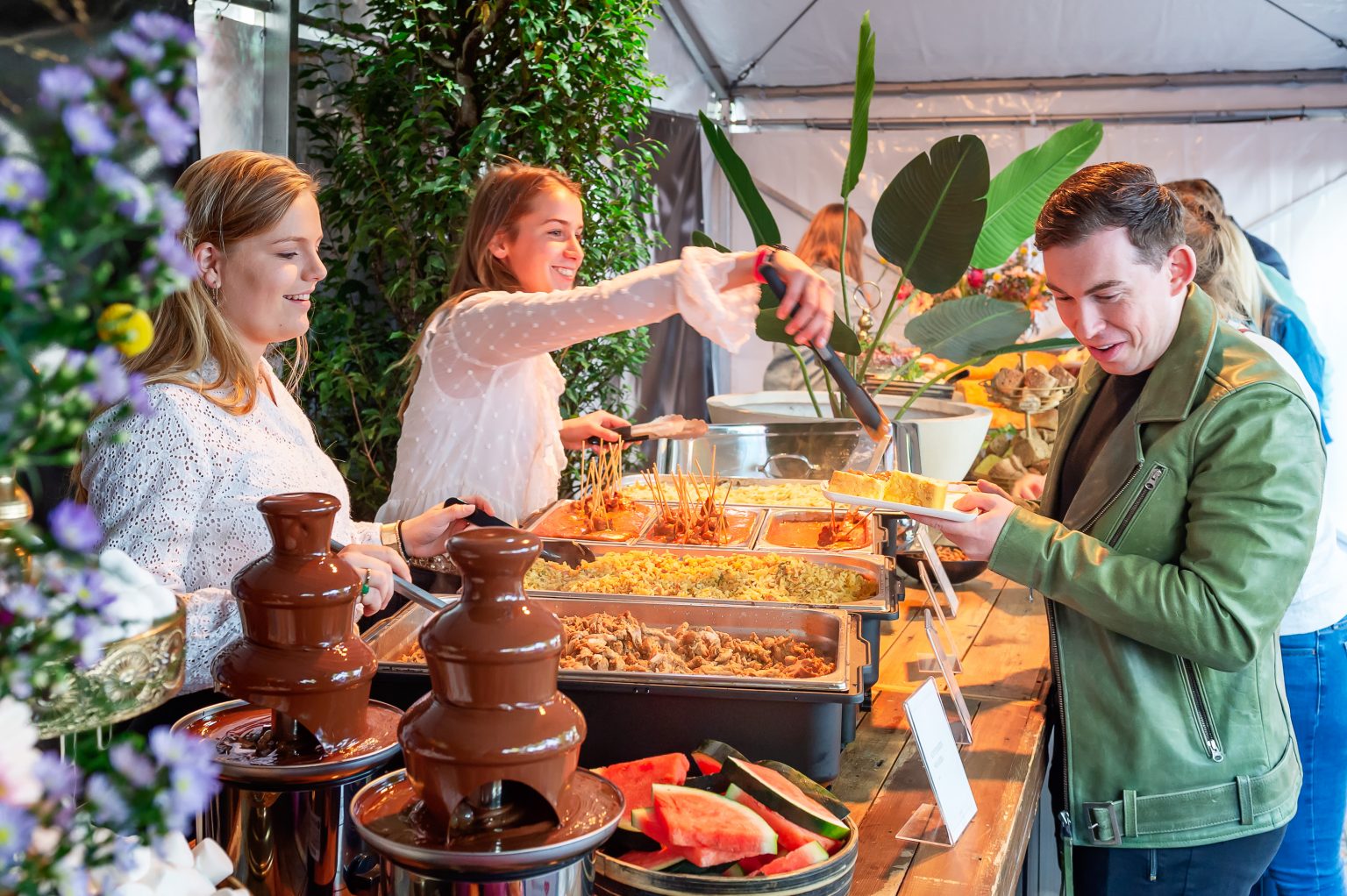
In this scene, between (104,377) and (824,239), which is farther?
(824,239)

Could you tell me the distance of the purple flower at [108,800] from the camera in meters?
0.43

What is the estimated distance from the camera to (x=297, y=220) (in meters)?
1.67

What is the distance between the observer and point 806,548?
7.82 feet

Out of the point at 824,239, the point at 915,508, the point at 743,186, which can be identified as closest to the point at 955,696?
the point at 915,508

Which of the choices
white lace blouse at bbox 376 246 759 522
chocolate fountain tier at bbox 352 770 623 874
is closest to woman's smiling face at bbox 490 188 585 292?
white lace blouse at bbox 376 246 759 522

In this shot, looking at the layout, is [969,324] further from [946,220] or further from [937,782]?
[937,782]

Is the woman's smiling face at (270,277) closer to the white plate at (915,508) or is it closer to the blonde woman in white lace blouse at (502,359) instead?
the blonde woman in white lace blouse at (502,359)

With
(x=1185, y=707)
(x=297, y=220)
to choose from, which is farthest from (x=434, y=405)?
(x=1185, y=707)

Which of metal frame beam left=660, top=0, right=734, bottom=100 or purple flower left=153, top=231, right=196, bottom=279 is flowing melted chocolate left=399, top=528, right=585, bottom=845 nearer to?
purple flower left=153, top=231, right=196, bottom=279

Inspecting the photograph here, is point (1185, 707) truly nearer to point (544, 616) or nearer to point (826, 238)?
point (544, 616)

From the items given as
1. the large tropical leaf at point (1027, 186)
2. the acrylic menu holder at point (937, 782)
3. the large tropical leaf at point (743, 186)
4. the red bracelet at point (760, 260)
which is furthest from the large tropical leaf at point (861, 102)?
the acrylic menu holder at point (937, 782)

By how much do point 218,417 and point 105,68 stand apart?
122 centimetres

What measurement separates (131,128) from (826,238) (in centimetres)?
537

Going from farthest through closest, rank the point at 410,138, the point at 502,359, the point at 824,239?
the point at 824,239
the point at 410,138
the point at 502,359
